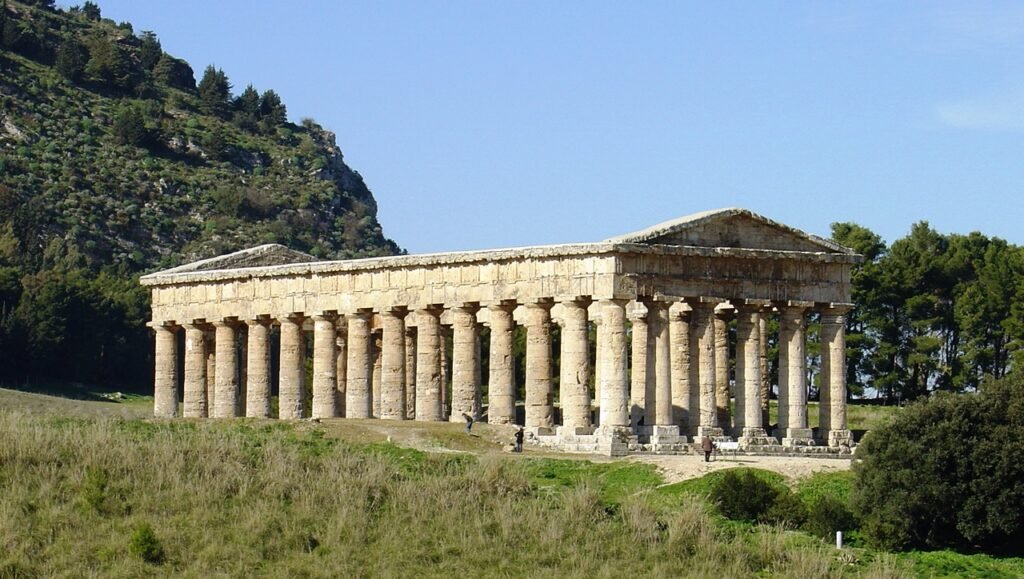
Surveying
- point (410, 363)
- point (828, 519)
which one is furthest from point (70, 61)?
point (828, 519)

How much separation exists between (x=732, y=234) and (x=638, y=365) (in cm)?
496

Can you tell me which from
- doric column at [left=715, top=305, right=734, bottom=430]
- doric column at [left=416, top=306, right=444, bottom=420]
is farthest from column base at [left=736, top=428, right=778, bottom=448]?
doric column at [left=416, top=306, right=444, bottom=420]

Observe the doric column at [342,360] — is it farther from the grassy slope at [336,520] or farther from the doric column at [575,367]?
the grassy slope at [336,520]

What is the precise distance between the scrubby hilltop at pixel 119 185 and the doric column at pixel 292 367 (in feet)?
79.3

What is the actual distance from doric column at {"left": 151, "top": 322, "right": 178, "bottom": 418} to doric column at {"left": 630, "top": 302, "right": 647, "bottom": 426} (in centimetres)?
1945

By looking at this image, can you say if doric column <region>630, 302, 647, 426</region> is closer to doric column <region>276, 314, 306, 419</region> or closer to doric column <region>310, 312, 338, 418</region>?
doric column <region>310, 312, 338, 418</region>

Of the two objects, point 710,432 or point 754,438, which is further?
point 754,438

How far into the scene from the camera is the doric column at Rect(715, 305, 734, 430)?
2837 inches

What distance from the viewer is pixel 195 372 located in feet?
270

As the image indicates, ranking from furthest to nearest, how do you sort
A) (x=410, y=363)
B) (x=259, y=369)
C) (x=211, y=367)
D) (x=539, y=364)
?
1. (x=211, y=367)
2. (x=410, y=363)
3. (x=259, y=369)
4. (x=539, y=364)

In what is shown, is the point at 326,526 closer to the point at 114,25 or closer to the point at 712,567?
the point at 712,567

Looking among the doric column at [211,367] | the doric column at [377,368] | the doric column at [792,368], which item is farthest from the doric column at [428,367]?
the doric column at [792,368]

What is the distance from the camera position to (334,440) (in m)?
59.7

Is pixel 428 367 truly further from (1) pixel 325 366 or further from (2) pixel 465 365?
(1) pixel 325 366
